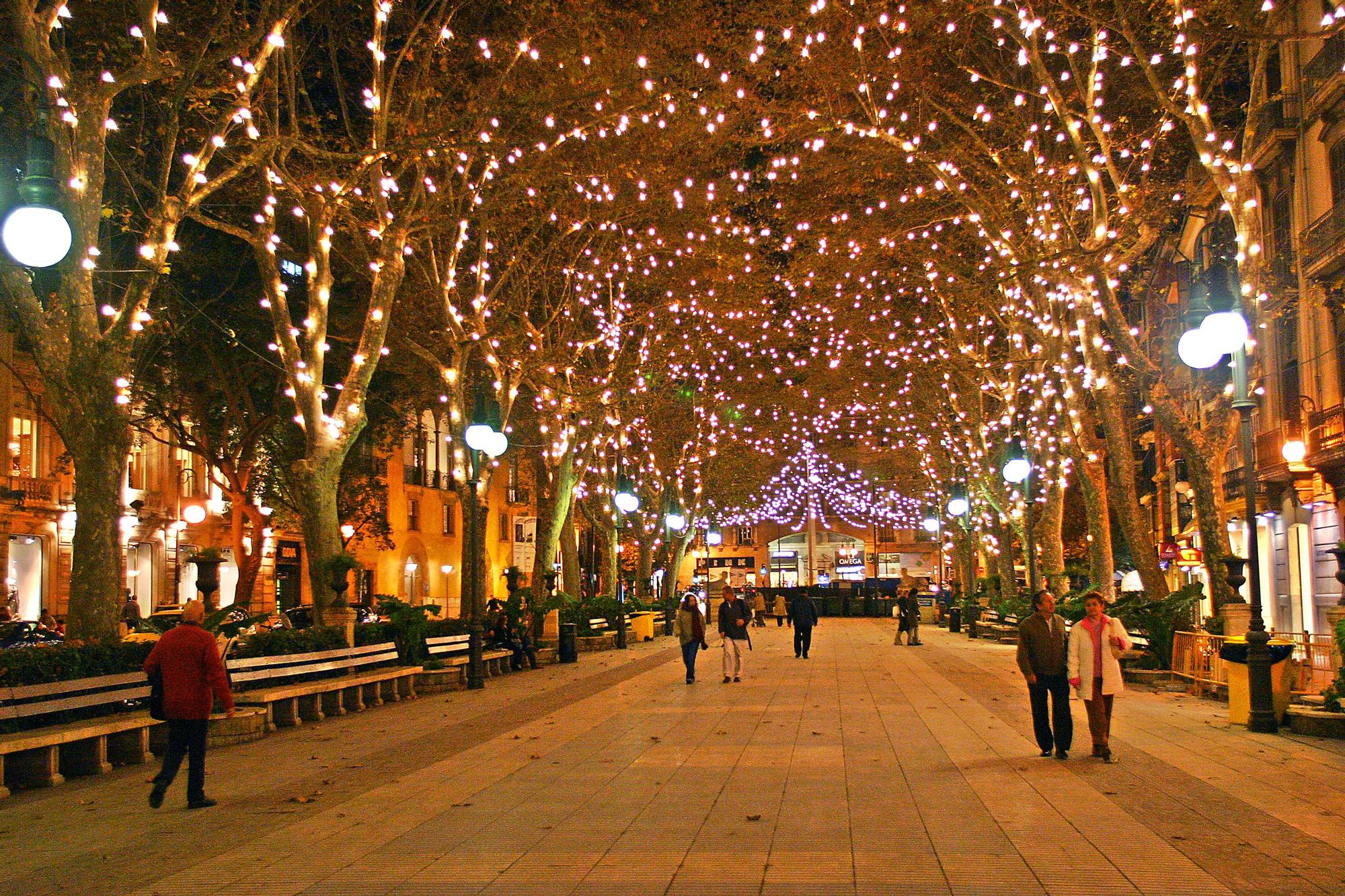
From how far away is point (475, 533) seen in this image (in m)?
22.5

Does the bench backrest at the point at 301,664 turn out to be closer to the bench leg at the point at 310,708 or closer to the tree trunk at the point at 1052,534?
the bench leg at the point at 310,708

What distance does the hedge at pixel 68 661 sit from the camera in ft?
36.1

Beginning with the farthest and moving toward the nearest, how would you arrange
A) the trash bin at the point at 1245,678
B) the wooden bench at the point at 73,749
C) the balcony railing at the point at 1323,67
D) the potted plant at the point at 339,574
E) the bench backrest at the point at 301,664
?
the balcony railing at the point at 1323,67 < the potted plant at the point at 339,574 < the bench backrest at the point at 301,664 < the trash bin at the point at 1245,678 < the wooden bench at the point at 73,749

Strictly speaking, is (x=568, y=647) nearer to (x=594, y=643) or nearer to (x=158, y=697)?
(x=594, y=643)

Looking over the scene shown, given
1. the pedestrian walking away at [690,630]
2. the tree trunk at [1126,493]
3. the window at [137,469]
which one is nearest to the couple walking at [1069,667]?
the pedestrian walking away at [690,630]

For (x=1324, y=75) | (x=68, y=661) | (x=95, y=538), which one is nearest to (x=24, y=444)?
(x=95, y=538)

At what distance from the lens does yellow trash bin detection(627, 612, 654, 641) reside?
36.2 meters

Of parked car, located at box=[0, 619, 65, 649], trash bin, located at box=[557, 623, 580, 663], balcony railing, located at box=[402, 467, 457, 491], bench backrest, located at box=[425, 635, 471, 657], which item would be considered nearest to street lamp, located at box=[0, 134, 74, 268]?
bench backrest, located at box=[425, 635, 471, 657]

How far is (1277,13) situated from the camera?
23656mm

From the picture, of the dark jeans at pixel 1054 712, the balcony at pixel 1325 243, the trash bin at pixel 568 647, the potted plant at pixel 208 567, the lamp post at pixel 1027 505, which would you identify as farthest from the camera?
the lamp post at pixel 1027 505

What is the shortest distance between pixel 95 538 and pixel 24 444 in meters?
23.8

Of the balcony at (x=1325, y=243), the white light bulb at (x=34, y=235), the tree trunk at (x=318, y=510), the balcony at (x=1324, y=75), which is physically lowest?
the tree trunk at (x=318, y=510)

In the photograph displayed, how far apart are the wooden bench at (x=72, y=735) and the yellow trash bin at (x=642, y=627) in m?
24.3

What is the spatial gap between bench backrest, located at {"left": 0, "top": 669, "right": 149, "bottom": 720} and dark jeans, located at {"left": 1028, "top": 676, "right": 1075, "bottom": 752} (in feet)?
28.5
